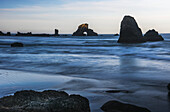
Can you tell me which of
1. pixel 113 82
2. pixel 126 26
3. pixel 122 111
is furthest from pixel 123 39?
pixel 122 111

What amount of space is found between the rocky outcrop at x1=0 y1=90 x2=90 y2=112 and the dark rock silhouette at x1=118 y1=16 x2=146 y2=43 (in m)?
41.8

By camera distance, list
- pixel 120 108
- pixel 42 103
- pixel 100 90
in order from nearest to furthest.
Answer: pixel 42 103 < pixel 120 108 < pixel 100 90

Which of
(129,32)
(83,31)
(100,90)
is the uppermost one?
(83,31)

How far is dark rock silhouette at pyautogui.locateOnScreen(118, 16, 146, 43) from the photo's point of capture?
4475 cm

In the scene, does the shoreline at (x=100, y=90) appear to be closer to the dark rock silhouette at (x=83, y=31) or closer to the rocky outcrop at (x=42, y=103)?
the rocky outcrop at (x=42, y=103)

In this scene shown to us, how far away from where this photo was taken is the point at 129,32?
44906 millimetres

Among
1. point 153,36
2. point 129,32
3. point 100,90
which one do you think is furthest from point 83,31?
point 100,90

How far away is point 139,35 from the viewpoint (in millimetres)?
46781

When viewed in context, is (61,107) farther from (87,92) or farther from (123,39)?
(123,39)

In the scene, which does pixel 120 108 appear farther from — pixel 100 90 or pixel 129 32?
pixel 129 32

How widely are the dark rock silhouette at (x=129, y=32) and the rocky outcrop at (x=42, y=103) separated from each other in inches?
1645

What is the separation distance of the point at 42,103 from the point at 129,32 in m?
43.1

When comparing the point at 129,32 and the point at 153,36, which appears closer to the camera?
the point at 129,32

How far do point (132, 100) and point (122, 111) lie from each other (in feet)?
3.12
